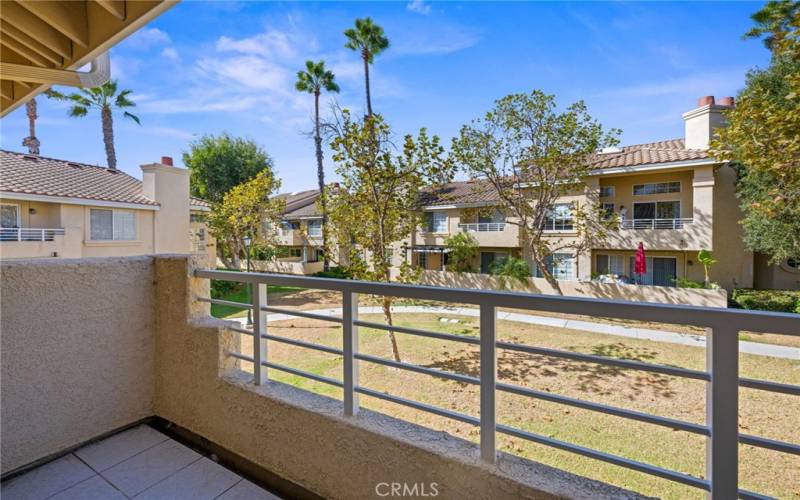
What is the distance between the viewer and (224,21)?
21.3ft

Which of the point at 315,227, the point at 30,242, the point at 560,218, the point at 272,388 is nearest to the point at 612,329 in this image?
the point at 560,218

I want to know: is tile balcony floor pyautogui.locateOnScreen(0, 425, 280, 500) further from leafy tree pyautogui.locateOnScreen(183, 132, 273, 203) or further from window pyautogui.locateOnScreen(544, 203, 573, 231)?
leafy tree pyautogui.locateOnScreen(183, 132, 273, 203)

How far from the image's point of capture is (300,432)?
2.20 m

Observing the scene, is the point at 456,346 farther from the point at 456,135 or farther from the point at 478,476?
the point at 456,135

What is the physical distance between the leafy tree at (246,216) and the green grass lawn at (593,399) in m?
6.00

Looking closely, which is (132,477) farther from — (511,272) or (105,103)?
(105,103)

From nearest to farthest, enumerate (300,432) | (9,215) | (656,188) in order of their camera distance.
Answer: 1. (300,432)
2. (9,215)
3. (656,188)

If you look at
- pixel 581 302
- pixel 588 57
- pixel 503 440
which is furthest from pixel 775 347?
pixel 581 302

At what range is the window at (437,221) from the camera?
67.5 ft

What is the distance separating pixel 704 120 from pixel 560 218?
646 centimetres

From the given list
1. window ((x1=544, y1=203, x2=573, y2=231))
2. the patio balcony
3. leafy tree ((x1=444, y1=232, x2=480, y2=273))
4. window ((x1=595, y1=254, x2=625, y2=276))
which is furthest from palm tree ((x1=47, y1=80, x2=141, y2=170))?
window ((x1=595, y1=254, x2=625, y2=276))

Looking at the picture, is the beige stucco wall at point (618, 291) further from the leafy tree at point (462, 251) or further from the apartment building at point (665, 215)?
the apartment building at point (665, 215)

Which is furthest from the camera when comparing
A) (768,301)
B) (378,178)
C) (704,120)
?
(704,120)

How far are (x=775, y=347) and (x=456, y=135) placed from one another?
11.2m
